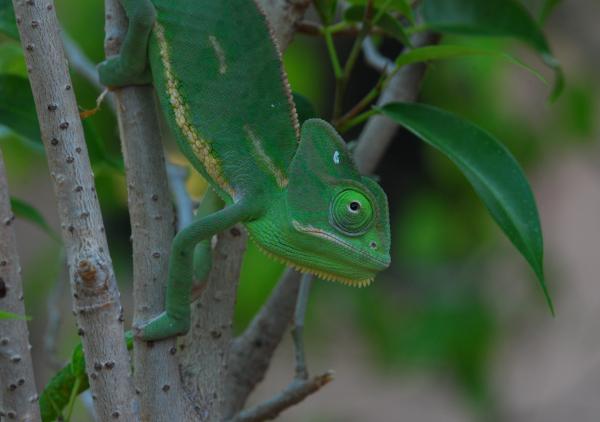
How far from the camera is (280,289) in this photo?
1.32 meters

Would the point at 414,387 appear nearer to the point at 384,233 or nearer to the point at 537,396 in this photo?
the point at 537,396

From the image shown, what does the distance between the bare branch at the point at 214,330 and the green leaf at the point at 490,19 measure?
16.9 inches

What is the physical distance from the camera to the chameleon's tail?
932 mm

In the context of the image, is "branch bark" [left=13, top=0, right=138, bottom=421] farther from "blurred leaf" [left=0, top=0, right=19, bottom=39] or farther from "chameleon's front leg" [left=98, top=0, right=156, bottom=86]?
"blurred leaf" [left=0, top=0, right=19, bottom=39]

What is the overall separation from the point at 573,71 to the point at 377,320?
0.89m

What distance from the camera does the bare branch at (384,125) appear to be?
130cm

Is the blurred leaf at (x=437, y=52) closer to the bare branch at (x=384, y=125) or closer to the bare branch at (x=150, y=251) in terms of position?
the bare branch at (x=384, y=125)

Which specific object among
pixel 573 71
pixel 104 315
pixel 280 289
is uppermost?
pixel 104 315

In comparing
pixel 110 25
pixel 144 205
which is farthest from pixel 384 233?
pixel 110 25

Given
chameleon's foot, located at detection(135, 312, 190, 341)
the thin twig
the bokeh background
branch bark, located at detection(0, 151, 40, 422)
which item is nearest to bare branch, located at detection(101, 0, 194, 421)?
chameleon's foot, located at detection(135, 312, 190, 341)

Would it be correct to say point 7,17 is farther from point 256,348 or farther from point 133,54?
point 256,348

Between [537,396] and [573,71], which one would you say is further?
[537,396]

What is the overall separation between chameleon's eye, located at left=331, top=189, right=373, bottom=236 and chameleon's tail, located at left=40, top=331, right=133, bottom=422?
25 cm

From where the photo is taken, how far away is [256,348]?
1286 millimetres
